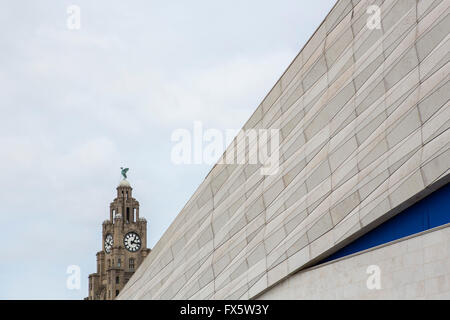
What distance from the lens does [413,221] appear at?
27.8 m

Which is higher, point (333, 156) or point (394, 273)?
point (333, 156)

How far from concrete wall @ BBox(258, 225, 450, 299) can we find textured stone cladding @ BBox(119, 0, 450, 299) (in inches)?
34.9

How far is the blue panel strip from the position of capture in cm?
2662

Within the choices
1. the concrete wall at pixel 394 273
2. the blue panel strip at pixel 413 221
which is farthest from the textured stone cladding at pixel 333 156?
the concrete wall at pixel 394 273

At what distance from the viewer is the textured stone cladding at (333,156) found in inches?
1108

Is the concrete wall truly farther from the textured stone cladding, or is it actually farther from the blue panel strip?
the textured stone cladding

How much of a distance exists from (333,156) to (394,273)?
6207mm

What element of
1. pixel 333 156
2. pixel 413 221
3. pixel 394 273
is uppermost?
pixel 333 156

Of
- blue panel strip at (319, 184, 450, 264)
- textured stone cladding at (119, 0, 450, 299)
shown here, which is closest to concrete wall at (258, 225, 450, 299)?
blue panel strip at (319, 184, 450, 264)

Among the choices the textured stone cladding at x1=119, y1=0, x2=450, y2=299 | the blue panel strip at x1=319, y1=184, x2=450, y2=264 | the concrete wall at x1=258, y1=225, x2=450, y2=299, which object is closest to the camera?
the concrete wall at x1=258, y1=225, x2=450, y2=299

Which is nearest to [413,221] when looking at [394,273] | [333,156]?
[394,273]

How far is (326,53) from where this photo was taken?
35.1 metres

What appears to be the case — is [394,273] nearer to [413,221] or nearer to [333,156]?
[413,221]
